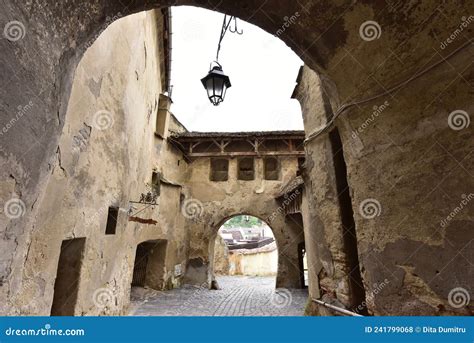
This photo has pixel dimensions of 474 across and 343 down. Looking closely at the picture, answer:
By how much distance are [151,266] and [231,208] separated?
4007mm

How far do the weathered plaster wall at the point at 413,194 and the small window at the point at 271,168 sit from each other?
9.69 meters

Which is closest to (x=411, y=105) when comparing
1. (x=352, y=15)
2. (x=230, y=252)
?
(x=352, y=15)

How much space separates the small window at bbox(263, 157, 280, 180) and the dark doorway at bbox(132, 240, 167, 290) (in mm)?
5634

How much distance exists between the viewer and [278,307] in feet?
25.8

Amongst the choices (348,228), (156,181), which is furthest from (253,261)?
(348,228)

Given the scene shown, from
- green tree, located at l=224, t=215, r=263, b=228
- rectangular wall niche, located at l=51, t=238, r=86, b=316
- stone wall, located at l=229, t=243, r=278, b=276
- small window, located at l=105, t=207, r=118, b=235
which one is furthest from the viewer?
green tree, located at l=224, t=215, r=263, b=228

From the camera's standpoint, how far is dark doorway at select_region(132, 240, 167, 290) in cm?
939

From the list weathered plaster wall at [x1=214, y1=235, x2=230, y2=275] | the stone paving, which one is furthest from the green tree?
the stone paving

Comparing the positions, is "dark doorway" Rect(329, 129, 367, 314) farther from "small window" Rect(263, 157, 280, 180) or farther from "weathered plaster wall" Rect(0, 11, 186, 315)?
"small window" Rect(263, 157, 280, 180)

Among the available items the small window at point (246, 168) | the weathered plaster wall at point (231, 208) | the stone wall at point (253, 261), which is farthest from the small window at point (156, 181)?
the stone wall at point (253, 261)

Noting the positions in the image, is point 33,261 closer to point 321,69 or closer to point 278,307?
point 321,69

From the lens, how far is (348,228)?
3525 mm

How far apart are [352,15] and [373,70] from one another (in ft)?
1.76

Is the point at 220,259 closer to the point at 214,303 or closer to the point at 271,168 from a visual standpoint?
the point at 271,168
